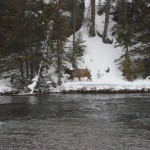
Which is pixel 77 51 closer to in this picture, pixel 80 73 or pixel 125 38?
pixel 80 73

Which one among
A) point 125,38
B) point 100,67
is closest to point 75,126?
point 100,67

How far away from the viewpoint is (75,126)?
18281 millimetres

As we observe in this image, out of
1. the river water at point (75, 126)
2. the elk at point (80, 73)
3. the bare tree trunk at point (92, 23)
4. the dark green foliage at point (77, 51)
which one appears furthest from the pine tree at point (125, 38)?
the river water at point (75, 126)

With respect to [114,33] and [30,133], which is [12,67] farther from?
[30,133]

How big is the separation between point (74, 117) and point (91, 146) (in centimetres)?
726

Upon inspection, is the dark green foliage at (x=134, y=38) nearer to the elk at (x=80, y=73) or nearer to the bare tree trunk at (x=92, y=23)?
the bare tree trunk at (x=92, y=23)

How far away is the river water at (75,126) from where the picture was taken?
14.3m

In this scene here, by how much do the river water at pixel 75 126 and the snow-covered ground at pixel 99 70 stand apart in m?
11.3

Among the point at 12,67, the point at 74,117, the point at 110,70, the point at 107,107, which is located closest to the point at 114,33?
the point at 110,70

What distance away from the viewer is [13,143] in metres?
14.6

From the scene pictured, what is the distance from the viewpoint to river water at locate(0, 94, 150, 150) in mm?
14328

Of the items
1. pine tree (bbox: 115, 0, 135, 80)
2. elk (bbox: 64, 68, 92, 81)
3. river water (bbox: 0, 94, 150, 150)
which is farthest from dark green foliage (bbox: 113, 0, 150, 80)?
river water (bbox: 0, 94, 150, 150)

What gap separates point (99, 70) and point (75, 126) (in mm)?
25374

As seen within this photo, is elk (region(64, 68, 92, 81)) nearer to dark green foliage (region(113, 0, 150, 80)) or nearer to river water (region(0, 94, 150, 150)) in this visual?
dark green foliage (region(113, 0, 150, 80))
